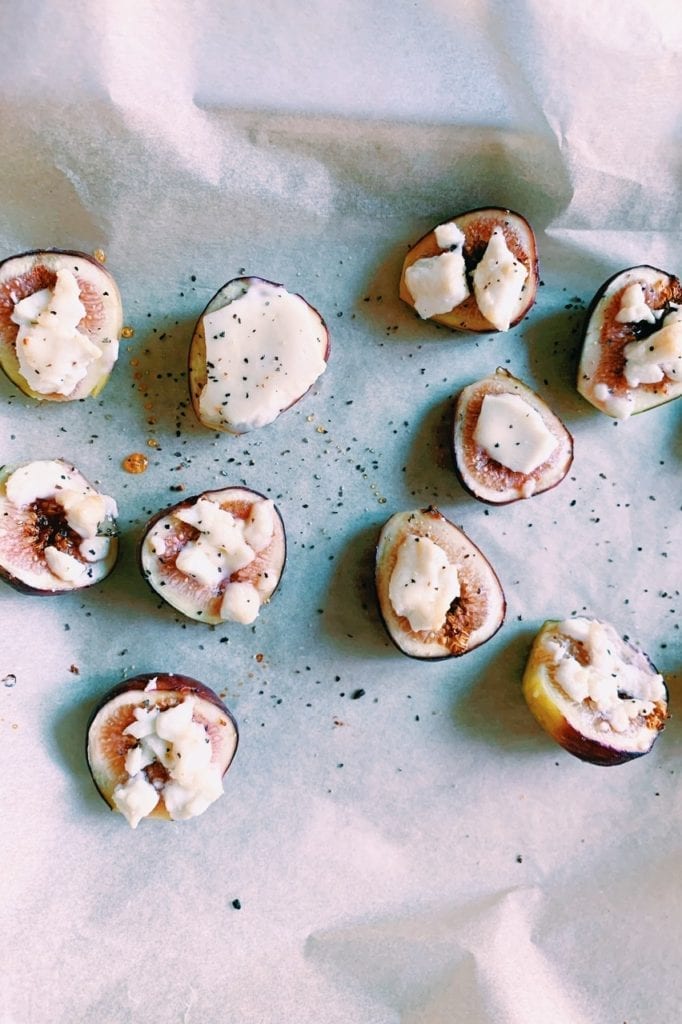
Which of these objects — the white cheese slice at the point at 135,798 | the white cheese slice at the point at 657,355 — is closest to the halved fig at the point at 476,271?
the white cheese slice at the point at 657,355

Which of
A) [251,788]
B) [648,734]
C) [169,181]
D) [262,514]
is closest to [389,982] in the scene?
[251,788]

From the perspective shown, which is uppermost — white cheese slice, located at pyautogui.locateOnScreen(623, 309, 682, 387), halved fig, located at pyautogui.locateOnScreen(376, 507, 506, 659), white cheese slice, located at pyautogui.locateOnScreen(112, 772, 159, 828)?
white cheese slice, located at pyautogui.locateOnScreen(623, 309, 682, 387)

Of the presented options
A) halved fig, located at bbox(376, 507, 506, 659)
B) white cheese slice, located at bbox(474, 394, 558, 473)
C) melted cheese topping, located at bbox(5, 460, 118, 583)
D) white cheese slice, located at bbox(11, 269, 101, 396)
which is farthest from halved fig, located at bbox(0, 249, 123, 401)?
white cheese slice, located at bbox(474, 394, 558, 473)

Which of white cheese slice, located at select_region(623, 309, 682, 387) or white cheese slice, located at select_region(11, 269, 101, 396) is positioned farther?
white cheese slice, located at select_region(623, 309, 682, 387)

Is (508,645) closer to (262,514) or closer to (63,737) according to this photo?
(262,514)

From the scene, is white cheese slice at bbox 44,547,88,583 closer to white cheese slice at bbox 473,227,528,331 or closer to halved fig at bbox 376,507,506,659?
halved fig at bbox 376,507,506,659

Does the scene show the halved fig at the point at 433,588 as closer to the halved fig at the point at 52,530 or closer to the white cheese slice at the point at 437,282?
the white cheese slice at the point at 437,282
